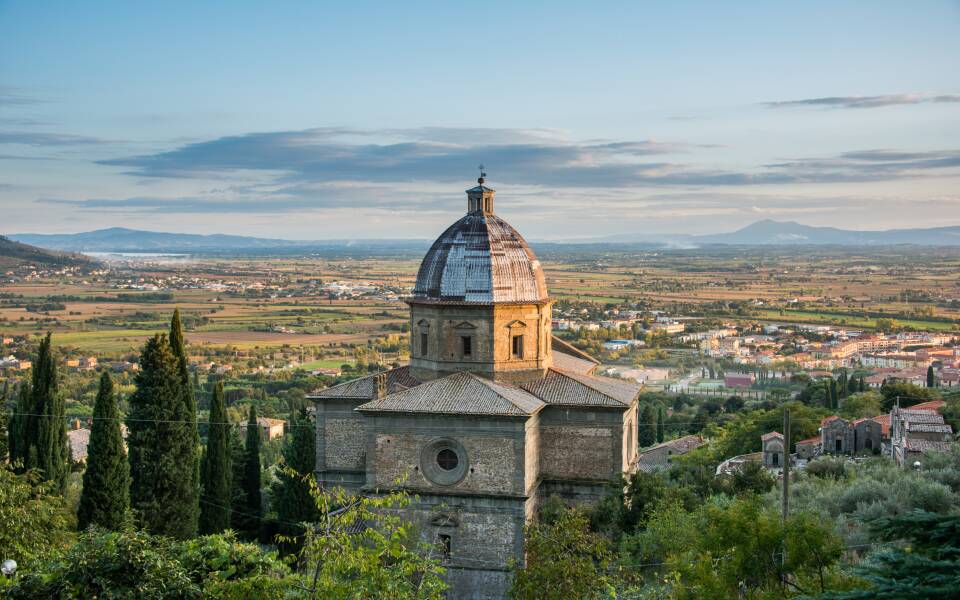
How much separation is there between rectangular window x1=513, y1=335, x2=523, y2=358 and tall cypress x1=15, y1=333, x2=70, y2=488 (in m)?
15.7

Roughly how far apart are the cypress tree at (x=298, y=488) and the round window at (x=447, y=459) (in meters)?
7.71

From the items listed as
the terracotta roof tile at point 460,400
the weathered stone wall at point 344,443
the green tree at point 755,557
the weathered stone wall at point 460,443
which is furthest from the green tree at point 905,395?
the green tree at point 755,557

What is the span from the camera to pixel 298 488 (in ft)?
113

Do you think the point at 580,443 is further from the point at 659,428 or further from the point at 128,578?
the point at 659,428

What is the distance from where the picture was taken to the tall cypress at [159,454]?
28.8 metres

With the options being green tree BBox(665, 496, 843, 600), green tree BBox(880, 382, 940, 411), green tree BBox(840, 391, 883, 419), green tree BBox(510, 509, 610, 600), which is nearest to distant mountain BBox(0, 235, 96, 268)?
green tree BBox(840, 391, 883, 419)

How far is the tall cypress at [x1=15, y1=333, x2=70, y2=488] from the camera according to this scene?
31.9 metres

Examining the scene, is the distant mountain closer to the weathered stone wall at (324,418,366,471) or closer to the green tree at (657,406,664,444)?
the green tree at (657,406,664,444)

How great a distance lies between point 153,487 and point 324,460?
16.8ft

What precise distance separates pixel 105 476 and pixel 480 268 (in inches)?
487

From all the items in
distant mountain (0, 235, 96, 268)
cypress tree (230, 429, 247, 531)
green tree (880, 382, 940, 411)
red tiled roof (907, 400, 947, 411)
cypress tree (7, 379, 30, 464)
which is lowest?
cypress tree (230, 429, 247, 531)

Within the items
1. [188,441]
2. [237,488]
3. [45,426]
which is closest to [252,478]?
[237,488]

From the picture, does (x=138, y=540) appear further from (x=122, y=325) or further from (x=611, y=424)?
(x=122, y=325)

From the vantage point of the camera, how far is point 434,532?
2572 cm
